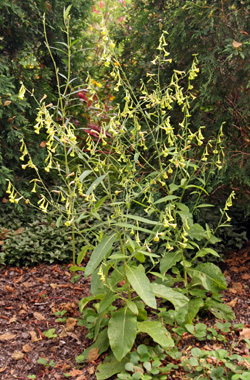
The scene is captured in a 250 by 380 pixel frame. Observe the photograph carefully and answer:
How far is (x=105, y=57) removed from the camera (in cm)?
241

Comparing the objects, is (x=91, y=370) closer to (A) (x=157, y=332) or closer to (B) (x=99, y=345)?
(B) (x=99, y=345)

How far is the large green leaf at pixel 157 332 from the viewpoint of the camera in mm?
2513

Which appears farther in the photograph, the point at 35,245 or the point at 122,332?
the point at 35,245

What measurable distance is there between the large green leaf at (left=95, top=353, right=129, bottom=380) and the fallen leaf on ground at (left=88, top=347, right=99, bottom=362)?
72 millimetres

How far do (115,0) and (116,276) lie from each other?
725 cm

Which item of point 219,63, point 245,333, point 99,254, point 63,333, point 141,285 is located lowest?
point 245,333

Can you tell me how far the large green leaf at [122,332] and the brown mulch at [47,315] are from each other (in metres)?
0.30

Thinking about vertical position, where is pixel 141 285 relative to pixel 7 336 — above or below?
above

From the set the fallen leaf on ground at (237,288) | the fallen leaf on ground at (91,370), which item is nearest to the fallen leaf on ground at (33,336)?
the fallen leaf on ground at (91,370)

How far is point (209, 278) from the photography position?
3.11 meters

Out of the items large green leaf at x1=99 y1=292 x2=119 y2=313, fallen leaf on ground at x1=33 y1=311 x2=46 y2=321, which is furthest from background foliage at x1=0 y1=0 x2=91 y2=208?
large green leaf at x1=99 y1=292 x2=119 y2=313

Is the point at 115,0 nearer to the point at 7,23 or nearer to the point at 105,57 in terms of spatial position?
the point at 7,23

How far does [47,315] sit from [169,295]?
3.56 feet

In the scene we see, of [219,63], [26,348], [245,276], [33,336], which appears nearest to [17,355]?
[26,348]
